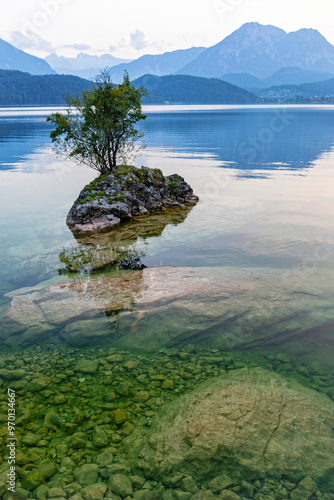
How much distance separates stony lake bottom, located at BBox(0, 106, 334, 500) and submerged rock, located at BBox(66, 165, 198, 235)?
5.78 ft

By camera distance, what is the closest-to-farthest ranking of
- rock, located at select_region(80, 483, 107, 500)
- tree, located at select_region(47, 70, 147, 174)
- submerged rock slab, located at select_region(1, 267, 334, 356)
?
1. rock, located at select_region(80, 483, 107, 500)
2. submerged rock slab, located at select_region(1, 267, 334, 356)
3. tree, located at select_region(47, 70, 147, 174)

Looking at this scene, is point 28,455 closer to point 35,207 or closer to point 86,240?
point 86,240

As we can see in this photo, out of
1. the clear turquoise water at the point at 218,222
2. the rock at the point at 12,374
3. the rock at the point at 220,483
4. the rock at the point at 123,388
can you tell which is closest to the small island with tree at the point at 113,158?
the clear turquoise water at the point at 218,222

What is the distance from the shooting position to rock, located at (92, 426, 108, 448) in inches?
392

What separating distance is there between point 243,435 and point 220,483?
1.46 meters

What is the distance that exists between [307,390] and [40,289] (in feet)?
44.8

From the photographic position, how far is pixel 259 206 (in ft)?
124

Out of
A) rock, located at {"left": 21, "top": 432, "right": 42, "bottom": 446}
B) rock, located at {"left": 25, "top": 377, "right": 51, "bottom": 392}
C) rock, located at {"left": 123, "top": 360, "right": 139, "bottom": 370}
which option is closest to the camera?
rock, located at {"left": 21, "top": 432, "right": 42, "bottom": 446}

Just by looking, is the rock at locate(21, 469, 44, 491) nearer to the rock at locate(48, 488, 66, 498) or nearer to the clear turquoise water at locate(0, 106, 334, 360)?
the rock at locate(48, 488, 66, 498)

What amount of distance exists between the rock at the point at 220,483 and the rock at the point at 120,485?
77.9 inches

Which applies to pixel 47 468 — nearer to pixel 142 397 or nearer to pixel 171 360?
pixel 142 397

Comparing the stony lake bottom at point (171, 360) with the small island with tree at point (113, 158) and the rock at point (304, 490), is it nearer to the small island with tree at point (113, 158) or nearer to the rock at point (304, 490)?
the rock at point (304, 490)

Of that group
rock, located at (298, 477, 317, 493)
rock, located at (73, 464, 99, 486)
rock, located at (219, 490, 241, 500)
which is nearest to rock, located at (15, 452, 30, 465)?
rock, located at (73, 464, 99, 486)

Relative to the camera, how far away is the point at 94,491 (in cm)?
852
